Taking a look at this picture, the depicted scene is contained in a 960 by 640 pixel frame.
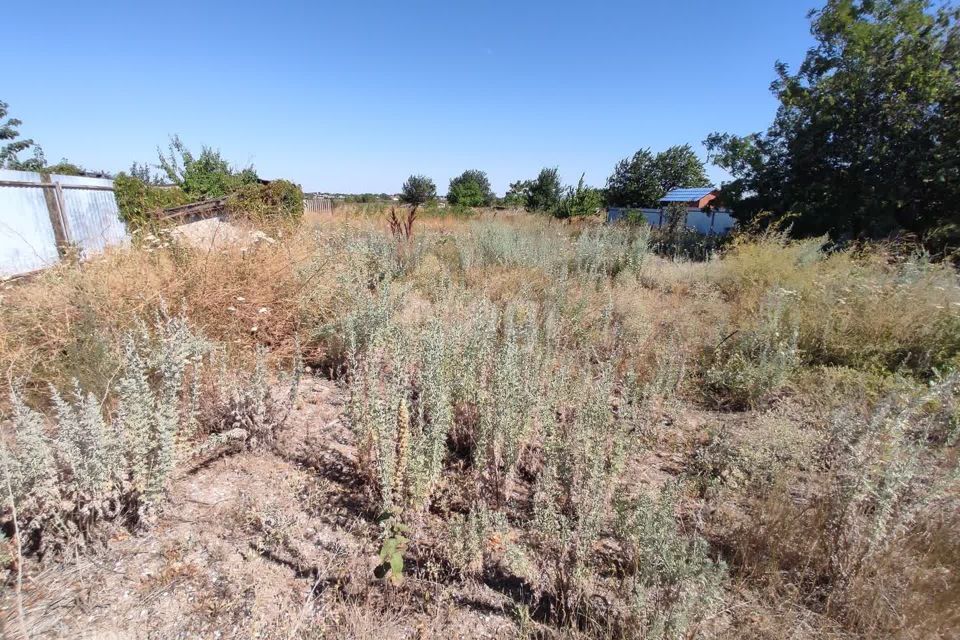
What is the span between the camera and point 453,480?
2.21m

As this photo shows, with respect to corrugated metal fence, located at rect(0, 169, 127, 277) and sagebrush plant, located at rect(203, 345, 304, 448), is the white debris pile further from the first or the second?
sagebrush plant, located at rect(203, 345, 304, 448)

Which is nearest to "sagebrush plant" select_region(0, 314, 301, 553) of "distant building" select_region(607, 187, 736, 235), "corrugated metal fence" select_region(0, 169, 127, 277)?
"corrugated metal fence" select_region(0, 169, 127, 277)

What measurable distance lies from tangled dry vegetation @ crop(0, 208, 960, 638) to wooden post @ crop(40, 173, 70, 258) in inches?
192

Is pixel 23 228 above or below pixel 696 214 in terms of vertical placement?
below

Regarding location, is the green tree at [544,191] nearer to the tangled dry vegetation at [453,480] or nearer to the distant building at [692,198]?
the distant building at [692,198]

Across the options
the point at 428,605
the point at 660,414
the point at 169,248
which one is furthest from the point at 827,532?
the point at 169,248

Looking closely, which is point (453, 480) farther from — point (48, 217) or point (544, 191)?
point (544, 191)

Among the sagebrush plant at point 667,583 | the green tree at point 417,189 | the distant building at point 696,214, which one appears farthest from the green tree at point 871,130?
the green tree at point 417,189

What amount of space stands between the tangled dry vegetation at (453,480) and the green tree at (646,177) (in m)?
21.3

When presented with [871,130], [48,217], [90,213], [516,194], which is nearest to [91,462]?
[48,217]

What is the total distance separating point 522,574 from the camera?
65.2 inches

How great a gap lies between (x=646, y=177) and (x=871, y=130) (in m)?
15.3

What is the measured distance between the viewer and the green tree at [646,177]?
2298 cm

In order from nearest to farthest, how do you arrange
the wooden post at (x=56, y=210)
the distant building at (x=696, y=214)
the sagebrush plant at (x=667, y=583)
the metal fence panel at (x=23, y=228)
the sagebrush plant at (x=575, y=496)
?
the sagebrush plant at (x=667, y=583) < the sagebrush plant at (x=575, y=496) < the metal fence panel at (x=23, y=228) < the wooden post at (x=56, y=210) < the distant building at (x=696, y=214)
